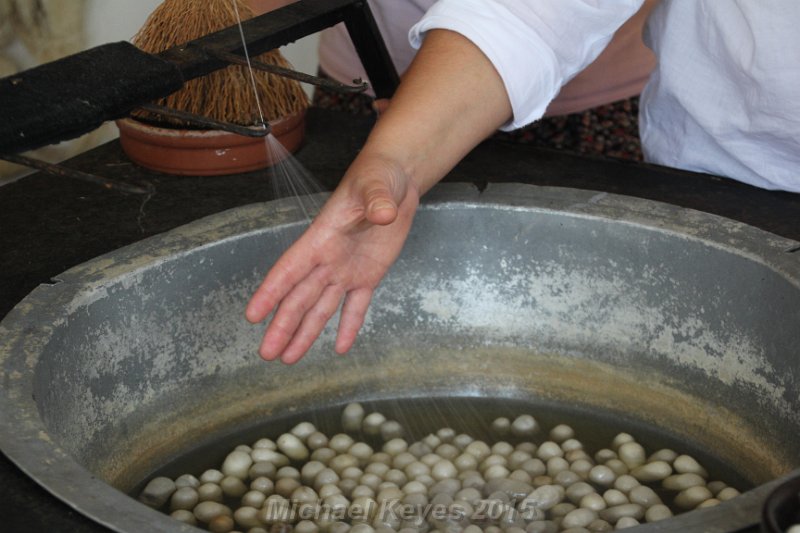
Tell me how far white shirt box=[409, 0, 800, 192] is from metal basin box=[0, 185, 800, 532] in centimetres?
15

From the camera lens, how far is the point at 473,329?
132 centimetres

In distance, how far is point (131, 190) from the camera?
27.3 inches

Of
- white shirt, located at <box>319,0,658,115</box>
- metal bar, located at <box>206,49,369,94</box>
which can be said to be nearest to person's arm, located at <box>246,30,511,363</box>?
metal bar, located at <box>206,49,369,94</box>

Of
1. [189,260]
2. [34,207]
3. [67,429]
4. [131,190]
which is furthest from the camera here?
[34,207]

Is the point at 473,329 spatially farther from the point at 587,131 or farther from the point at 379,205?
the point at 587,131

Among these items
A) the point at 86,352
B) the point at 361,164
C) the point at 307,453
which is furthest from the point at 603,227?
the point at 86,352

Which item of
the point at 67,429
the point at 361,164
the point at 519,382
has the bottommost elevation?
the point at 519,382

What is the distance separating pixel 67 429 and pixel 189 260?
23cm

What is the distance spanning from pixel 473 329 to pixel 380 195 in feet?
1.41

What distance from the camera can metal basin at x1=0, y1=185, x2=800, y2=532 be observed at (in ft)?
3.59

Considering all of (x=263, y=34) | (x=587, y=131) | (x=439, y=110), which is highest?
(x=263, y=34)

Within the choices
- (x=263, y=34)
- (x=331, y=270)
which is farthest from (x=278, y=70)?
(x=331, y=270)

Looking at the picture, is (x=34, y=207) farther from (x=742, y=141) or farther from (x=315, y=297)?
(x=742, y=141)

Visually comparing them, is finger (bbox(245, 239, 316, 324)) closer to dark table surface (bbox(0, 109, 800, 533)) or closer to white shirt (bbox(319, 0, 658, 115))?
dark table surface (bbox(0, 109, 800, 533))
